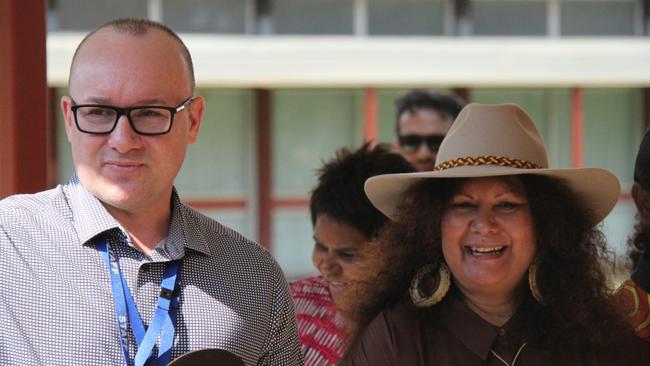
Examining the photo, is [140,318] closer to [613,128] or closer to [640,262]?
[640,262]

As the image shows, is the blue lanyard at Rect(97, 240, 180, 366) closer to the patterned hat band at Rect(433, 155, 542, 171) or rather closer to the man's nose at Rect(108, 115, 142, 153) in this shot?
the man's nose at Rect(108, 115, 142, 153)

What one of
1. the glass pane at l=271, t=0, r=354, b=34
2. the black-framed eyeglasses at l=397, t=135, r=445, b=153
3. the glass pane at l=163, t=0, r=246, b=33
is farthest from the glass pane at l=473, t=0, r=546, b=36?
the black-framed eyeglasses at l=397, t=135, r=445, b=153

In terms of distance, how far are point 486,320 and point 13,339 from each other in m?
1.26

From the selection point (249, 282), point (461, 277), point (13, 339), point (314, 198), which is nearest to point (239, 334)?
point (249, 282)

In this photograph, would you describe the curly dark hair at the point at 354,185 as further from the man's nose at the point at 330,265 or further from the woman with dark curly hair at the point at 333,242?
the man's nose at the point at 330,265

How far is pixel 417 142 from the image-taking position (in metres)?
5.25

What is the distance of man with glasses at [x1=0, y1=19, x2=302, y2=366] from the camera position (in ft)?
7.45

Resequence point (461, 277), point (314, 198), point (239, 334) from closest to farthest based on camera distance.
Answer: point (239, 334), point (461, 277), point (314, 198)

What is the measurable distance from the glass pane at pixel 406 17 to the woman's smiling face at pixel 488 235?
230 inches

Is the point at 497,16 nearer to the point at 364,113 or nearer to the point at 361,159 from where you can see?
the point at 364,113

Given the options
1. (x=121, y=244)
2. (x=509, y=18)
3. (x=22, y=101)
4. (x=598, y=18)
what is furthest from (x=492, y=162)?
(x=598, y=18)

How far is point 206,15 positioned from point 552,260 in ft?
19.4

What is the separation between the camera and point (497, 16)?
887cm

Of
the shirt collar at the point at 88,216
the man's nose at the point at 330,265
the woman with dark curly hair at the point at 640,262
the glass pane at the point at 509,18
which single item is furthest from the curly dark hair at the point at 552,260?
the glass pane at the point at 509,18
